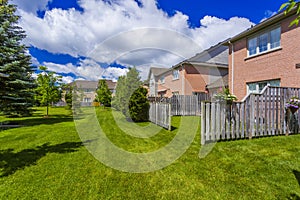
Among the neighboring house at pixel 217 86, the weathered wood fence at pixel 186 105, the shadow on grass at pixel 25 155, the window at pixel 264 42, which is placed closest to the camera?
the shadow on grass at pixel 25 155

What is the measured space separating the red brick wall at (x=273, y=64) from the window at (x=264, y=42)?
0.31 meters

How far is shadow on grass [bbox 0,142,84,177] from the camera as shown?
12.1 feet

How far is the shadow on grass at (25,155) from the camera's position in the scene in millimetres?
3693

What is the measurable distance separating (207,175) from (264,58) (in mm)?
8862

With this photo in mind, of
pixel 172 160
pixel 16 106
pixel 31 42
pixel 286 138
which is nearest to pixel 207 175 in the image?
pixel 172 160

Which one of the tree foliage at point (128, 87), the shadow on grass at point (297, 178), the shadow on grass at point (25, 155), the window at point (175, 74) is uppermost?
the window at point (175, 74)

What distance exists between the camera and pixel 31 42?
42.9ft

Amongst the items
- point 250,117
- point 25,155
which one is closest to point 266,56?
point 250,117

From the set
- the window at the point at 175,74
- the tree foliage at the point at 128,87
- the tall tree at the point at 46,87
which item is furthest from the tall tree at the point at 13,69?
the window at the point at 175,74

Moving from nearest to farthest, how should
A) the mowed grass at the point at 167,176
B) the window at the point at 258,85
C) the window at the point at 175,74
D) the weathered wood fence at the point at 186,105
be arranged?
1. the mowed grass at the point at 167,176
2. the window at the point at 258,85
3. the weathered wood fence at the point at 186,105
4. the window at the point at 175,74

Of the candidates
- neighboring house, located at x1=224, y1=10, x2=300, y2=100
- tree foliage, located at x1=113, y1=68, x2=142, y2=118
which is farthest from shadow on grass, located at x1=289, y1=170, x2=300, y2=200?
tree foliage, located at x1=113, y1=68, x2=142, y2=118

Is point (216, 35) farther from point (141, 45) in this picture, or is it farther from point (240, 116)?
point (240, 116)

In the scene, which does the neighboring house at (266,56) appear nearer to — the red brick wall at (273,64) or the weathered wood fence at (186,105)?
the red brick wall at (273,64)

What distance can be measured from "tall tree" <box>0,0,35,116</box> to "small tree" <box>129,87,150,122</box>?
6.85 meters
